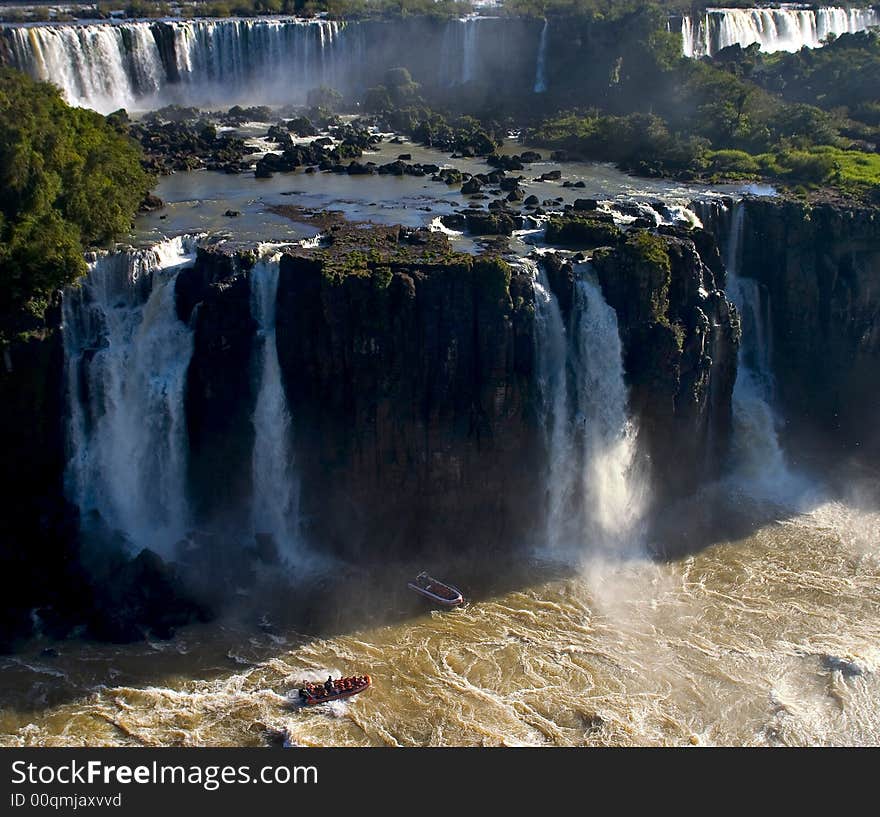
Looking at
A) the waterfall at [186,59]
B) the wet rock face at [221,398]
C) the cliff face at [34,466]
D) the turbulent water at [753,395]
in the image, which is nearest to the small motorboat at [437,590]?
the wet rock face at [221,398]

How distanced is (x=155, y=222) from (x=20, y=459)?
13.8 metres

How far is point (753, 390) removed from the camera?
44250mm

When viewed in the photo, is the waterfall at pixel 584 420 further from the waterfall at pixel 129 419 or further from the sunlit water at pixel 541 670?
the waterfall at pixel 129 419

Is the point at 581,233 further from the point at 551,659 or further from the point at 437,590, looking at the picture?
the point at 551,659

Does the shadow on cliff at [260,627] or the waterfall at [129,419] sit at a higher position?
the waterfall at [129,419]

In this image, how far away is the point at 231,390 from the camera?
119 ft

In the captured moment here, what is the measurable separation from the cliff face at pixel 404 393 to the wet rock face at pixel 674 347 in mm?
4428

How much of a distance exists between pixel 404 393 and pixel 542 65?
52.3m

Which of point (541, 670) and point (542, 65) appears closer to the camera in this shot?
point (541, 670)

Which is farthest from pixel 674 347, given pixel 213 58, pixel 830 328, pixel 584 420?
pixel 213 58

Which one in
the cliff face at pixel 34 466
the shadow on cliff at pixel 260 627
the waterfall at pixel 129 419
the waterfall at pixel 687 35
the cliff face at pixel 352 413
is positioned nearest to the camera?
the shadow on cliff at pixel 260 627

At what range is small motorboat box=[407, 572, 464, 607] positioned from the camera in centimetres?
3372

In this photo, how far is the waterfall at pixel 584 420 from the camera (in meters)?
37.4

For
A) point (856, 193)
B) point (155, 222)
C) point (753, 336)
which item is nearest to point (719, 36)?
point (856, 193)
